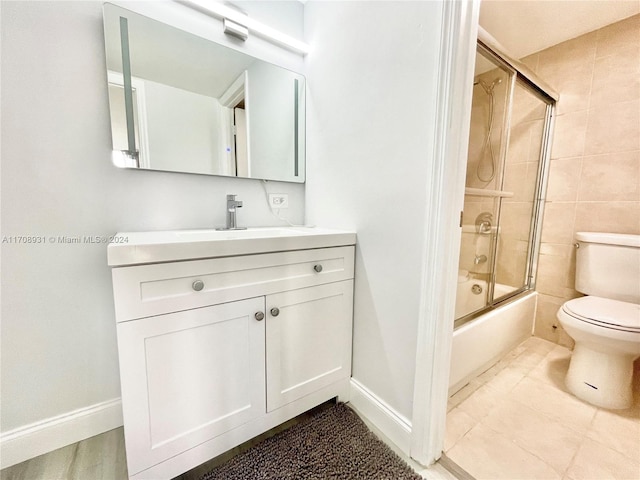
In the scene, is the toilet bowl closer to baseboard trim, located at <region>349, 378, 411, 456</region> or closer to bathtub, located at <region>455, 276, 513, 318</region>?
bathtub, located at <region>455, 276, 513, 318</region>

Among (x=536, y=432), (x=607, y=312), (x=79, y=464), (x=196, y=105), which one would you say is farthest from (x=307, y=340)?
(x=607, y=312)

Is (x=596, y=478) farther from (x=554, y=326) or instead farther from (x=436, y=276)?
(x=554, y=326)

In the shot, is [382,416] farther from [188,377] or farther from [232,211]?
[232,211]

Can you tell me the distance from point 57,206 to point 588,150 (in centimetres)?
277

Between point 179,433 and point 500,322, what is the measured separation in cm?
164

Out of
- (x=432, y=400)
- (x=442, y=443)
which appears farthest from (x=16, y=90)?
(x=442, y=443)

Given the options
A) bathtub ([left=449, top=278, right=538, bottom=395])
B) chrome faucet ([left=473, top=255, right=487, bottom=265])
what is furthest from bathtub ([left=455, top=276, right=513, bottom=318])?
chrome faucet ([left=473, top=255, right=487, bottom=265])

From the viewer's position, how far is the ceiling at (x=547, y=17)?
1336 millimetres

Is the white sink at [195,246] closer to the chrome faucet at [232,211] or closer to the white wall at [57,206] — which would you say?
the white wall at [57,206]

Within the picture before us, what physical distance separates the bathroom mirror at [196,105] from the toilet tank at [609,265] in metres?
1.76

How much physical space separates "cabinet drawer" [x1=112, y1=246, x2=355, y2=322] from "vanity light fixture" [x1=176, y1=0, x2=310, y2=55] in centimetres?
113

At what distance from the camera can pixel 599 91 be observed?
154 cm

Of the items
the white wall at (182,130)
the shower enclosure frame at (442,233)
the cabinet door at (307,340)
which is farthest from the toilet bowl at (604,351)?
the white wall at (182,130)

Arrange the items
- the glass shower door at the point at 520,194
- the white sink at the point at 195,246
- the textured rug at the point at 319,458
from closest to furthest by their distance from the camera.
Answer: the white sink at the point at 195,246 → the textured rug at the point at 319,458 → the glass shower door at the point at 520,194
